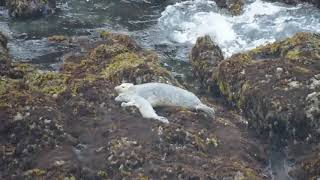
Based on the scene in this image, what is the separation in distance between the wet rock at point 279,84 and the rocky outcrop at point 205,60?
500 mm

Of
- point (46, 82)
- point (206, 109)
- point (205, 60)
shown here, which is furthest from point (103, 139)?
point (205, 60)

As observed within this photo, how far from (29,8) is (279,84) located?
9.51 metres

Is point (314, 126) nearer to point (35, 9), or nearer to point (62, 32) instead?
point (62, 32)

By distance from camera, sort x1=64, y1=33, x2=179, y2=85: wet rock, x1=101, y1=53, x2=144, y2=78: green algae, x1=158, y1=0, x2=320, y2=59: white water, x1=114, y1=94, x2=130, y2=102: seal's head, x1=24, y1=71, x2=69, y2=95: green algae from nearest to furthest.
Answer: x1=114, y1=94, x2=130, y2=102: seal's head < x1=24, y1=71, x2=69, y2=95: green algae < x1=64, y1=33, x2=179, y2=85: wet rock < x1=101, y1=53, x2=144, y2=78: green algae < x1=158, y1=0, x2=320, y2=59: white water

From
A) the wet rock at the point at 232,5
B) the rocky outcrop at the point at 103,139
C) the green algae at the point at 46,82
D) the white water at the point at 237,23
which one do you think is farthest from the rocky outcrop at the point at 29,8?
the rocky outcrop at the point at 103,139

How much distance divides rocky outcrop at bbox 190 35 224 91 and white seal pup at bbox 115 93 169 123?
2.79 m

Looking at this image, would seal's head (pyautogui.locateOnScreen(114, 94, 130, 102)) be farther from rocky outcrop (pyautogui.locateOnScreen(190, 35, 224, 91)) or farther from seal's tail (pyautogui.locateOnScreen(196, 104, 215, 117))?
rocky outcrop (pyautogui.locateOnScreen(190, 35, 224, 91))

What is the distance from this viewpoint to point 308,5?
17703 mm

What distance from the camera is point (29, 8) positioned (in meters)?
17.3

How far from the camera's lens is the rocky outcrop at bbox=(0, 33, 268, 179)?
809cm

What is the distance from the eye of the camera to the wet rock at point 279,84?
32.3 feet

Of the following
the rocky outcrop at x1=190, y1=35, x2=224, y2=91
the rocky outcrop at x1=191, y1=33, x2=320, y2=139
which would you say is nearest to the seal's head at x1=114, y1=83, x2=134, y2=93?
the rocky outcrop at x1=191, y1=33, x2=320, y2=139

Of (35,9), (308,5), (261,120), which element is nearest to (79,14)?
(35,9)

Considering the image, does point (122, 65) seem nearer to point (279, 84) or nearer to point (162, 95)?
point (162, 95)
